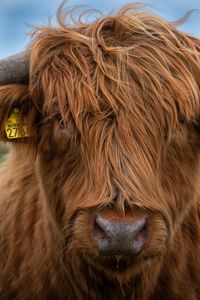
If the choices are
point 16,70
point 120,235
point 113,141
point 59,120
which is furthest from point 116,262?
point 16,70

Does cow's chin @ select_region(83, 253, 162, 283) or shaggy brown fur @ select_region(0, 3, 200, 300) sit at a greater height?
shaggy brown fur @ select_region(0, 3, 200, 300)

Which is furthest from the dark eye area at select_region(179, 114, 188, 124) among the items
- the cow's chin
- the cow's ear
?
the cow's ear

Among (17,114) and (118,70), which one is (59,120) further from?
(118,70)

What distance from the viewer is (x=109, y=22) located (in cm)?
495

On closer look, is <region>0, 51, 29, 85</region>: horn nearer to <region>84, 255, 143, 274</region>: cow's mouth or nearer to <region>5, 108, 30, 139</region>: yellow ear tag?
<region>5, 108, 30, 139</region>: yellow ear tag

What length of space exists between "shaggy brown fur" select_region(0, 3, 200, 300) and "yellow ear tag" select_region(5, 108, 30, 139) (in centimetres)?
4

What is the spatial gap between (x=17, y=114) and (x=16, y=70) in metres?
0.27

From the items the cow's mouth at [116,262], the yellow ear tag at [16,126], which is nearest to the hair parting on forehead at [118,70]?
the yellow ear tag at [16,126]

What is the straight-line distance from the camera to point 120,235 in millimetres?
4137

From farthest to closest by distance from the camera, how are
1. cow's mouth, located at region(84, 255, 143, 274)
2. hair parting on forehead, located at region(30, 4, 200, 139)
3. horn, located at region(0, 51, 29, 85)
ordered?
horn, located at region(0, 51, 29, 85) → hair parting on forehead, located at region(30, 4, 200, 139) → cow's mouth, located at region(84, 255, 143, 274)

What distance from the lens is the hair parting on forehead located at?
4.63 meters

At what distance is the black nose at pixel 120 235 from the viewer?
4.14 metres

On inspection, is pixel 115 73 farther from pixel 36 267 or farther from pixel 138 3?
pixel 36 267

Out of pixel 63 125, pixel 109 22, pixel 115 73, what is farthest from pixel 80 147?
pixel 109 22
